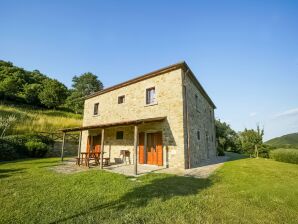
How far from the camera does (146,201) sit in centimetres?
464

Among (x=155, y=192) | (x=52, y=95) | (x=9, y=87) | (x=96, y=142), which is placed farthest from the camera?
(x=52, y=95)

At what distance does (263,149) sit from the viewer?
63.6 ft

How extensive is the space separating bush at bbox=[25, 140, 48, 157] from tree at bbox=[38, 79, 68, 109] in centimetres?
2275

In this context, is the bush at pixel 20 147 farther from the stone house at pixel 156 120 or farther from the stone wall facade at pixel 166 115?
the stone wall facade at pixel 166 115

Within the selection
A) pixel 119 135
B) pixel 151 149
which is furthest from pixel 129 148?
pixel 151 149

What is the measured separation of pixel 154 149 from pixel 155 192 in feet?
19.3

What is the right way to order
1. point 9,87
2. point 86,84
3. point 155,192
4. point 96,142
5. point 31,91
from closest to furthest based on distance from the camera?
1. point 155,192
2. point 96,142
3. point 9,87
4. point 31,91
5. point 86,84

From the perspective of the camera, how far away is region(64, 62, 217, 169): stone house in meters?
10.0

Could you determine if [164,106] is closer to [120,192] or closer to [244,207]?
[120,192]

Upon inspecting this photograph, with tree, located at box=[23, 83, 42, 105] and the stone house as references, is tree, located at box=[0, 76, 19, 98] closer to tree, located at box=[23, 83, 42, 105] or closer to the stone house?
tree, located at box=[23, 83, 42, 105]

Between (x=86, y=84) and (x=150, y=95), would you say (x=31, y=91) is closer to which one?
(x=86, y=84)

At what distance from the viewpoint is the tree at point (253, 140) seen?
61.1 feet

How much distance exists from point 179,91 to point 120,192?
701cm

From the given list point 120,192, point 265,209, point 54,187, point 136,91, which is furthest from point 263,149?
point 54,187
